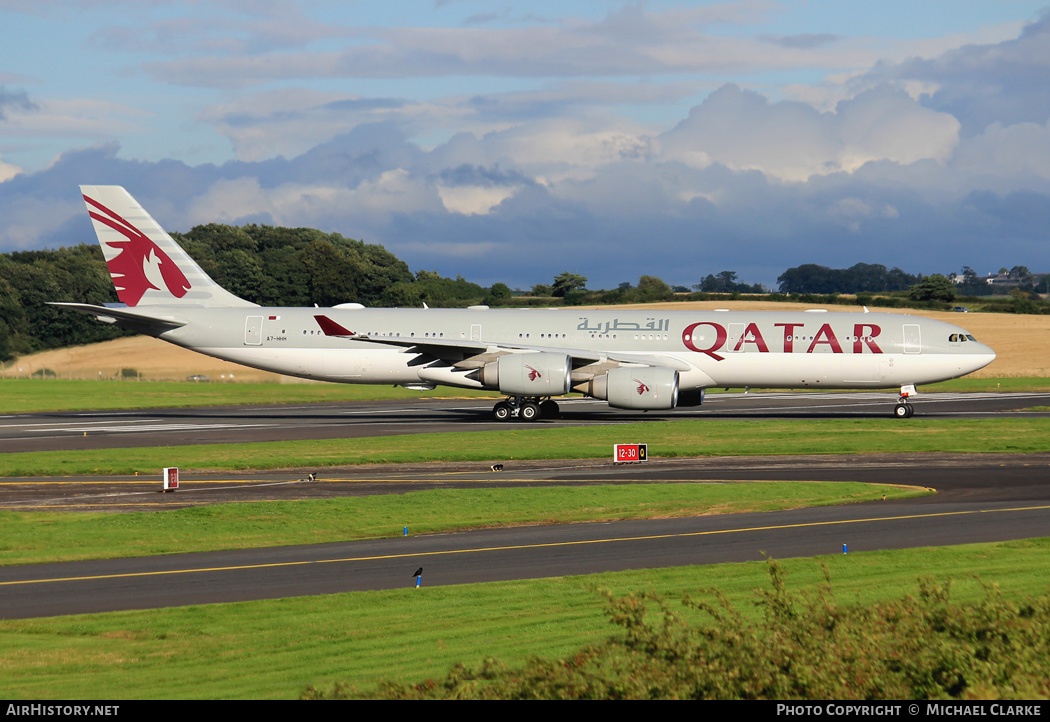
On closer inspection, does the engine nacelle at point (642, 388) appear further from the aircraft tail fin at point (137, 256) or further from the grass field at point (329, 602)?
the aircraft tail fin at point (137, 256)

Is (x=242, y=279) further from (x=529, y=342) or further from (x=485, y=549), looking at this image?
(x=485, y=549)

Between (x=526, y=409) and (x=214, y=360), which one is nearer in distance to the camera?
(x=526, y=409)

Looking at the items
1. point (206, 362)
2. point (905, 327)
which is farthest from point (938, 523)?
point (206, 362)

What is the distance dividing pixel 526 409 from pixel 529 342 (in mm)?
3097

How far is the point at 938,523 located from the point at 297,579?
1244 centimetres

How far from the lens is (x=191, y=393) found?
6869 cm

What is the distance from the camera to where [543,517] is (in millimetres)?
21688

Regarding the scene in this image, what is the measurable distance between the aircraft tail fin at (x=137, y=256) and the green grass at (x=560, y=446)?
1626 centimetres

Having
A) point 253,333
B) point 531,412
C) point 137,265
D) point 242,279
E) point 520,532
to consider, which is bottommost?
point 520,532

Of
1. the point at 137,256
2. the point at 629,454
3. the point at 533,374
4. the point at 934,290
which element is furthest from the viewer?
the point at 934,290

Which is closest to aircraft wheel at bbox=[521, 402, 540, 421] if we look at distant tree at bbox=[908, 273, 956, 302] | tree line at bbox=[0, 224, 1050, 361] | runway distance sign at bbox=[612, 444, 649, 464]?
runway distance sign at bbox=[612, 444, 649, 464]

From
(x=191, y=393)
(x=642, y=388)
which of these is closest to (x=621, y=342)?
(x=642, y=388)

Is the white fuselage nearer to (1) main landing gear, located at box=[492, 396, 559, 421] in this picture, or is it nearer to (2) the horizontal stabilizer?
(2) the horizontal stabilizer

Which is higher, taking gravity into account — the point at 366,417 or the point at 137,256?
the point at 137,256
